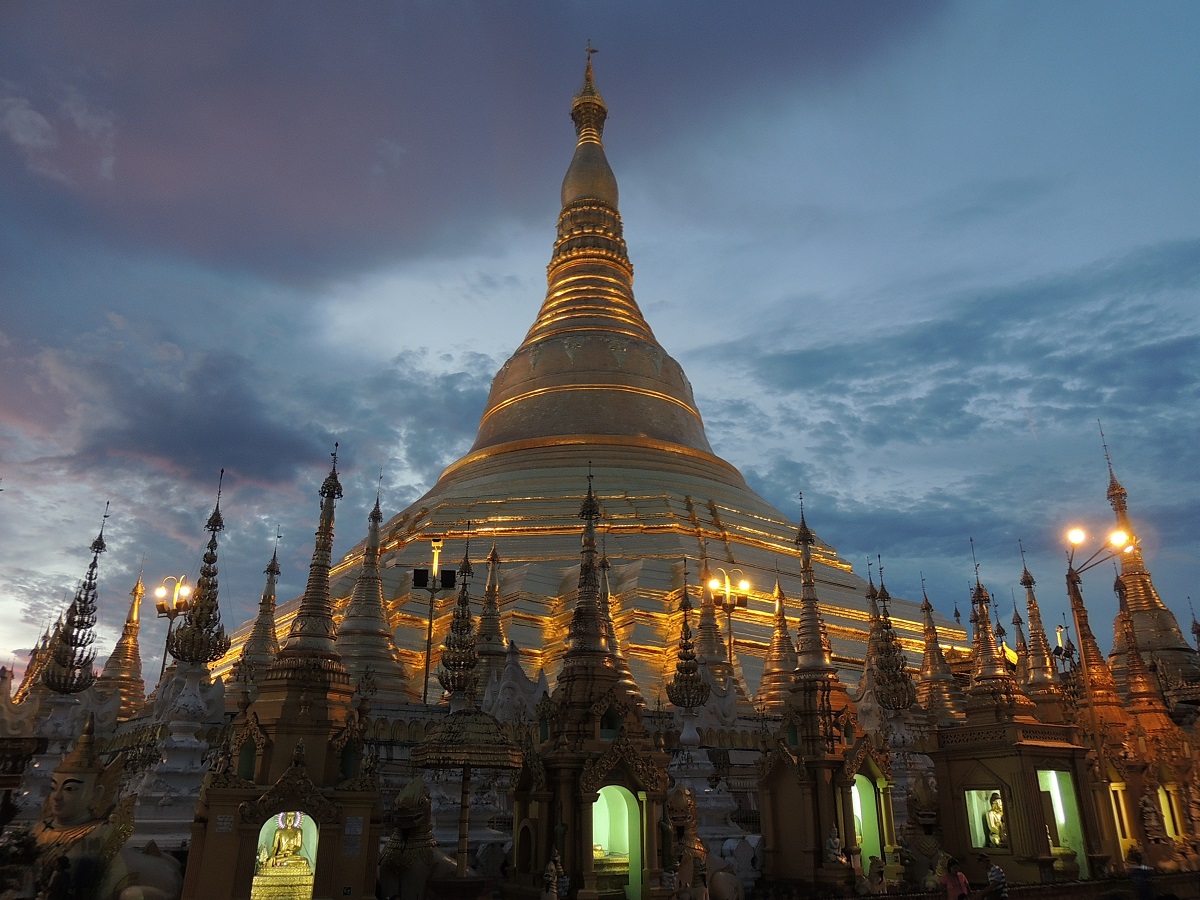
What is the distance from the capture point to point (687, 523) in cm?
3058

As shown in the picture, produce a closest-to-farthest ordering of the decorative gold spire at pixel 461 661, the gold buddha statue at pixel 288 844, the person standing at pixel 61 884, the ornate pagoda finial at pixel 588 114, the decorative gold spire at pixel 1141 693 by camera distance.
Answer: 1. the person standing at pixel 61 884
2. the gold buddha statue at pixel 288 844
3. the decorative gold spire at pixel 461 661
4. the decorative gold spire at pixel 1141 693
5. the ornate pagoda finial at pixel 588 114

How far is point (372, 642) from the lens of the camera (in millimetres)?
20719

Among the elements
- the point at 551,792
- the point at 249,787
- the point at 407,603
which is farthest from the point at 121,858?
the point at 407,603

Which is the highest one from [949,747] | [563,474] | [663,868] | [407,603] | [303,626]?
[563,474]

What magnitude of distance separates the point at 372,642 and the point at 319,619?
32.8 feet

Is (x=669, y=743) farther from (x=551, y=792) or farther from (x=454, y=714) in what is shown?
(x=454, y=714)

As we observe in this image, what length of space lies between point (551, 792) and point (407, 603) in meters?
16.6

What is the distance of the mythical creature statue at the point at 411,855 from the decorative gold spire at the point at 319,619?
1.83 m

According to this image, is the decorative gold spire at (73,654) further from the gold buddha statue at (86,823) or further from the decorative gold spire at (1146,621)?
the decorative gold spire at (1146,621)

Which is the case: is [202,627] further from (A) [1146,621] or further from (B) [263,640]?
(A) [1146,621]

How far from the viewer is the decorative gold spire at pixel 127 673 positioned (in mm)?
23250

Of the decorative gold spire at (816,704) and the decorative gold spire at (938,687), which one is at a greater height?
the decorative gold spire at (938,687)

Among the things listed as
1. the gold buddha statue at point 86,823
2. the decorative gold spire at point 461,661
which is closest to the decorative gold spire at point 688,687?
the decorative gold spire at point 461,661

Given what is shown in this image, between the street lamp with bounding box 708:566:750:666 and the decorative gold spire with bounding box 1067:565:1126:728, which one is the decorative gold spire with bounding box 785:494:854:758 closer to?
the decorative gold spire with bounding box 1067:565:1126:728
